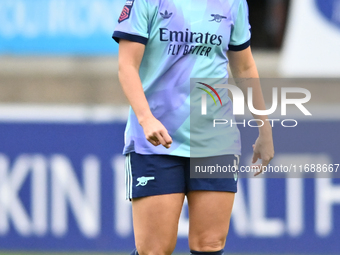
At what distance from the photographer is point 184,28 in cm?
262

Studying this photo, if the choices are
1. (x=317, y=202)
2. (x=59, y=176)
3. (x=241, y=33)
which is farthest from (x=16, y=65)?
(x=241, y=33)

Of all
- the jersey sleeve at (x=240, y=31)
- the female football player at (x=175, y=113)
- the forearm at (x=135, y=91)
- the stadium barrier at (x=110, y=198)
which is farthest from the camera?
the stadium barrier at (x=110, y=198)

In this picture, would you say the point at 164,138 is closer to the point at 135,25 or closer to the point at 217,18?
the point at 135,25

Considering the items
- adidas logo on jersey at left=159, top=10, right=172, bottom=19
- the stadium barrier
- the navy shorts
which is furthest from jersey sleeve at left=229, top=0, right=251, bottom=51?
the stadium barrier

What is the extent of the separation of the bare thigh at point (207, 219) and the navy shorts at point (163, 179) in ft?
0.13

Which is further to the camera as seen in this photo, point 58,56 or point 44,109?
point 58,56

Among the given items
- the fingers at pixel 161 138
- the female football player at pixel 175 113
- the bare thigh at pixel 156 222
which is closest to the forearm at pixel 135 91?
the female football player at pixel 175 113

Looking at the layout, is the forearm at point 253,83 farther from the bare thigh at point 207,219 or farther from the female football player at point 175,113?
the bare thigh at point 207,219

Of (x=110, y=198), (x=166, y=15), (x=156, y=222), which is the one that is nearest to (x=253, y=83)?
(x=166, y=15)

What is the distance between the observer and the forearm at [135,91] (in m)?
2.50

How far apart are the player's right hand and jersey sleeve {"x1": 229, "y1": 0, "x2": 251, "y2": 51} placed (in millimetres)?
634

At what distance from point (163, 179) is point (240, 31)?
0.81 meters

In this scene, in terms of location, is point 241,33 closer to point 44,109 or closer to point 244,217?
point 244,217

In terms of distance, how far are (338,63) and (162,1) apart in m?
3.47
